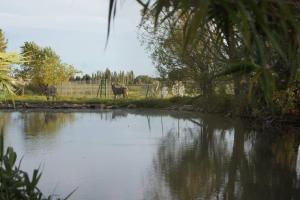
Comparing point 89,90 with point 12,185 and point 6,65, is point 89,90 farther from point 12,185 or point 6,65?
point 12,185

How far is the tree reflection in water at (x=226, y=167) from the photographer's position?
7039mm

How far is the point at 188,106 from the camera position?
24.5 metres

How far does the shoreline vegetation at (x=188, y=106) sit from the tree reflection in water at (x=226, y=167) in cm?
123

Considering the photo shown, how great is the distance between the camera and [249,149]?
1111 cm

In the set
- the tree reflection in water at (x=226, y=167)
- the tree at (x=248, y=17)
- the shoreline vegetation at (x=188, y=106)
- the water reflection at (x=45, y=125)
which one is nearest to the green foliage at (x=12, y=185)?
the tree reflection in water at (x=226, y=167)

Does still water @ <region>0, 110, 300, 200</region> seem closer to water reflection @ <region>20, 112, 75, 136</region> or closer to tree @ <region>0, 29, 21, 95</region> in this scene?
water reflection @ <region>20, 112, 75, 136</region>

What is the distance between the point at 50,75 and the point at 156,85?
6627 millimetres

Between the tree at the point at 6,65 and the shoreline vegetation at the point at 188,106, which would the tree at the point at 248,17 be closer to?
the tree at the point at 6,65

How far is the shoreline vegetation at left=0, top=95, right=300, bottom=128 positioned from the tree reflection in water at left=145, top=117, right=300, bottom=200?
1.23 m

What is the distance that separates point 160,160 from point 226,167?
1248mm

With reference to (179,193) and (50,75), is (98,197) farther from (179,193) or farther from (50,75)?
(50,75)

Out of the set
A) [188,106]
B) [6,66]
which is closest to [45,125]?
[6,66]

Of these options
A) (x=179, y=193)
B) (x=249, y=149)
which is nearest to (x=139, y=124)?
(x=249, y=149)

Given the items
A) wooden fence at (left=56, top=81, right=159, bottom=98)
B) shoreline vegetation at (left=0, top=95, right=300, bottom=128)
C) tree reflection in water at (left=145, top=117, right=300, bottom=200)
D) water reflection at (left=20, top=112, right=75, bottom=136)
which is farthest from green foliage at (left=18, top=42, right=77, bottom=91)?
tree reflection in water at (left=145, top=117, right=300, bottom=200)
